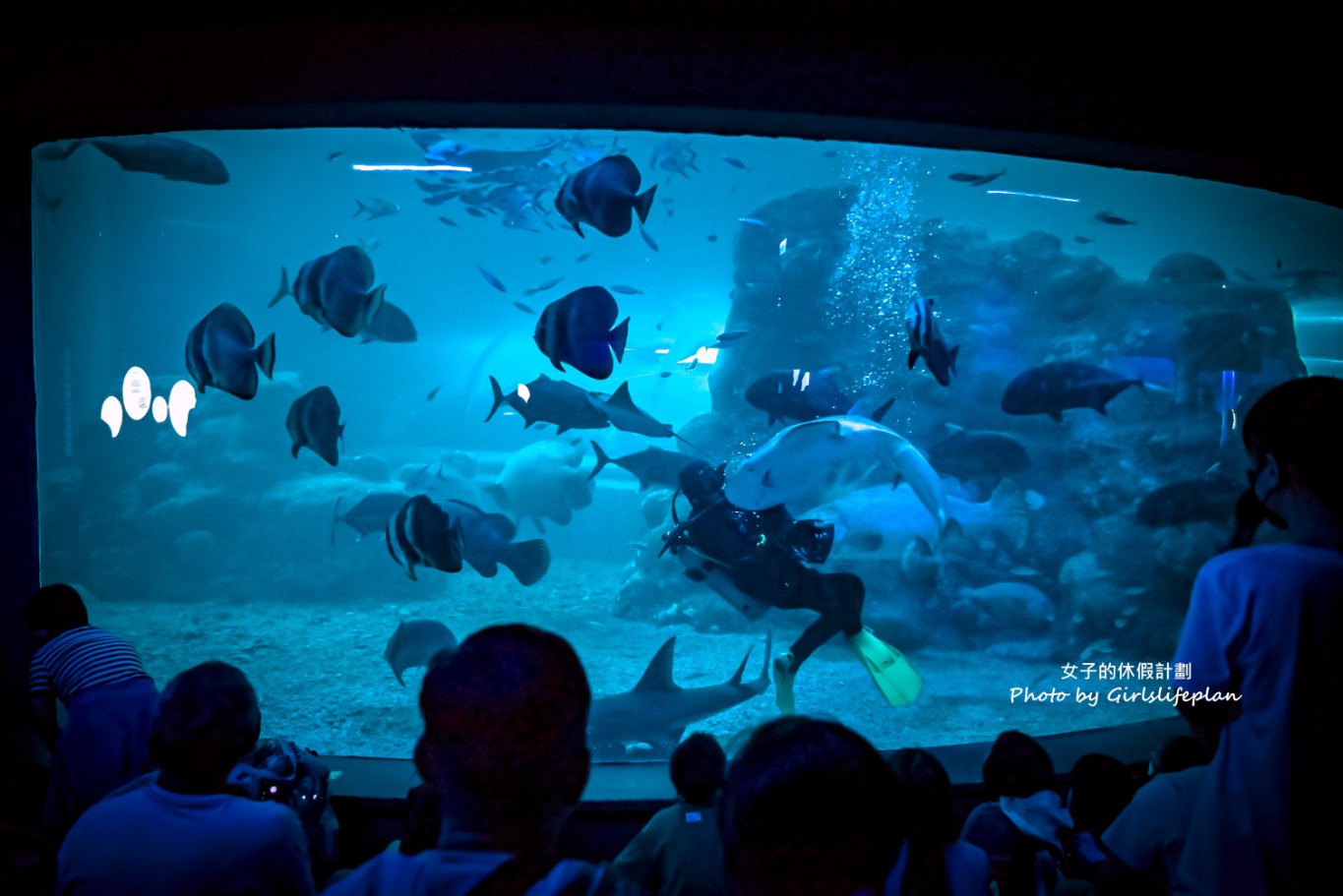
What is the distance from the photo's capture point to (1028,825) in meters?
2.20

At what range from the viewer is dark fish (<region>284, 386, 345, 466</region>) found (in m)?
3.32

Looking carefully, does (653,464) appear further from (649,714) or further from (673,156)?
(673,156)

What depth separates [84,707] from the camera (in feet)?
9.09

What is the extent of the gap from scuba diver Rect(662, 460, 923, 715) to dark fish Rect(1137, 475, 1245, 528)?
4.99m

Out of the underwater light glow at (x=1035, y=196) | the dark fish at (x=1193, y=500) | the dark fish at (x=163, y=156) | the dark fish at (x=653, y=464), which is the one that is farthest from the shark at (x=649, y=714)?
the underwater light glow at (x=1035, y=196)

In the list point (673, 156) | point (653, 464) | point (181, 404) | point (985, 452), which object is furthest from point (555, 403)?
→ point (181, 404)

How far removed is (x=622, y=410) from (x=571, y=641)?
4944mm

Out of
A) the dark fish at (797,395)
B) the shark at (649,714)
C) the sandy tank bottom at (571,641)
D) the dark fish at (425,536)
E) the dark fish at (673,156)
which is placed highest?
the dark fish at (673,156)

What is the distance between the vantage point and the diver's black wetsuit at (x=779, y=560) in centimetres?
404

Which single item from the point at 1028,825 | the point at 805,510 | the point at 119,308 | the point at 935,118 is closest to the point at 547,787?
the point at 1028,825

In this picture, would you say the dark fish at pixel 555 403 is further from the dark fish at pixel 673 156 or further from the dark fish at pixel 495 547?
the dark fish at pixel 673 156

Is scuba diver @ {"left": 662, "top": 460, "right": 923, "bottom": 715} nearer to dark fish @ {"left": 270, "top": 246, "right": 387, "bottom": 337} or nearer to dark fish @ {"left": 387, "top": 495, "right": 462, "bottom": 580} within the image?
dark fish @ {"left": 387, "top": 495, "right": 462, "bottom": 580}

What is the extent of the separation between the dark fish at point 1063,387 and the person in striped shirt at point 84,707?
5297 mm

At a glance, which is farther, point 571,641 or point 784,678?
point 571,641
